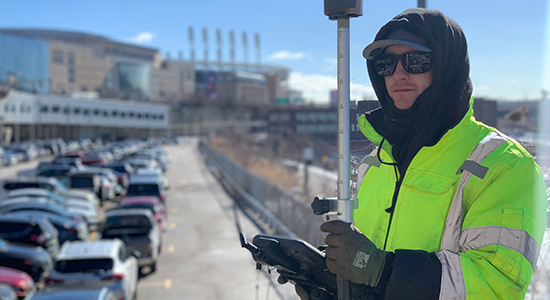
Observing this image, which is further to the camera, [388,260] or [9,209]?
[9,209]

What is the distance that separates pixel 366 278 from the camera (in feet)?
6.61

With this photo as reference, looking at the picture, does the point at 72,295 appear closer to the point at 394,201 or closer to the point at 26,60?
the point at 394,201

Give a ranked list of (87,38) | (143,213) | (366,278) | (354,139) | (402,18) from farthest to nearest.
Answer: (87,38) → (143,213) → (354,139) → (402,18) → (366,278)

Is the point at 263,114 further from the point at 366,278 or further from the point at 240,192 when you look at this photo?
the point at 366,278

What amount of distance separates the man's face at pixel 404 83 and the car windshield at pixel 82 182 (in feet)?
84.4

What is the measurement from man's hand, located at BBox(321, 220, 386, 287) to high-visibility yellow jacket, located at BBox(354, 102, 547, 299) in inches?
3.1

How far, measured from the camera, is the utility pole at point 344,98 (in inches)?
84.9

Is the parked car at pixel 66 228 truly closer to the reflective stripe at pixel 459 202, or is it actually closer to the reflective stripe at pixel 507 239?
the reflective stripe at pixel 459 202

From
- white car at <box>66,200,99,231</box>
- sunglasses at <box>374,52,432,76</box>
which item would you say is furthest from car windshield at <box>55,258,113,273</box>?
white car at <box>66,200,99,231</box>

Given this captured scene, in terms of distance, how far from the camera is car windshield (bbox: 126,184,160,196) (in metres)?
22.5

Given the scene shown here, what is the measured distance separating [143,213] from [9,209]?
20.3 feet

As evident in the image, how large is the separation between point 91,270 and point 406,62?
364 inches

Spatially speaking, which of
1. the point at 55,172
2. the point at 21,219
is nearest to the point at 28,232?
the point at 21,219

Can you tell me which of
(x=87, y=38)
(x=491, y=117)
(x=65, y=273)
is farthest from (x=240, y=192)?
(x=87, y=38)
